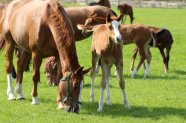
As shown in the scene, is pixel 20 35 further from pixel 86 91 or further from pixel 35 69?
pixel 86 91

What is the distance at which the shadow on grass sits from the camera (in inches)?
390

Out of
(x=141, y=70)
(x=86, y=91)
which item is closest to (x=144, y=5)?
(x=141, y=70)

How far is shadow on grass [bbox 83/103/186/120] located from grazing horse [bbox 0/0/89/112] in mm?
930

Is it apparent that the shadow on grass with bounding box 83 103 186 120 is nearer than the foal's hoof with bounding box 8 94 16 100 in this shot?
Yes

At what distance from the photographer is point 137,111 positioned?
10.3 meters

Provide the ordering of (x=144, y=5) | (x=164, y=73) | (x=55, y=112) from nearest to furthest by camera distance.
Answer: (x=55, y=112), (x=164, y=73), (x=144, y=5)

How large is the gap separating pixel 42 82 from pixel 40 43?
4.62 m

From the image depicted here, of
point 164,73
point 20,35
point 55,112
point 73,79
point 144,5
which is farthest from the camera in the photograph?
point 144,5

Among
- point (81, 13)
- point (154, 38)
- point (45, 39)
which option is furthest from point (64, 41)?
point (154, 38)

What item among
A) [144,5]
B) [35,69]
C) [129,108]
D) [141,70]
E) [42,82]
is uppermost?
[35,69]

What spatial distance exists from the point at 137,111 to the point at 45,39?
7.94ft

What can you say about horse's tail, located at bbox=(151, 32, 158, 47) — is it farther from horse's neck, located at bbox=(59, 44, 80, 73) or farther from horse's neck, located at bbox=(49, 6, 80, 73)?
horse's neck, located at bbox=(59, 44, 80, 73)

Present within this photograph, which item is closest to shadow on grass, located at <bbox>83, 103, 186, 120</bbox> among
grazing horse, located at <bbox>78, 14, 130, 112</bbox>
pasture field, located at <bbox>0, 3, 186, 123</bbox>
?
pasture field, located at <bbox>0, 3, 186, 123</bbox>

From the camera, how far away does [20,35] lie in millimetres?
11086
